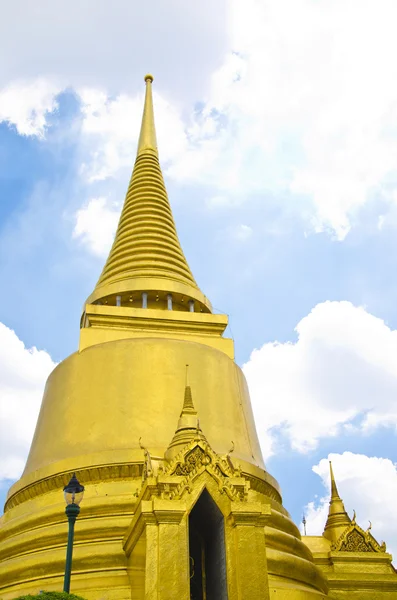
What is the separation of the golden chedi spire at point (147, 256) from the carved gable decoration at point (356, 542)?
7149mm

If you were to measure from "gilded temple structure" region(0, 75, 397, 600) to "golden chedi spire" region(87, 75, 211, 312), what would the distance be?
6 cm

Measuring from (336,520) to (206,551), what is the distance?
23.9 feet

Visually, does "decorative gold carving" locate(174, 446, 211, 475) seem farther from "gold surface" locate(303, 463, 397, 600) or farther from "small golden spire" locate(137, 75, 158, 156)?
"small golden spire" locate(137, 75, 158, 156)

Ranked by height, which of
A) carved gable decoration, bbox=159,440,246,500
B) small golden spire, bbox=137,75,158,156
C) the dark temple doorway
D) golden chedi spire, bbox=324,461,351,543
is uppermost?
small golden spire, bbox=137,75,158,156

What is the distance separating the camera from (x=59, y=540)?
12.0 metres

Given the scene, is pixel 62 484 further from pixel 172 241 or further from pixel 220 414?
pixel 172 241

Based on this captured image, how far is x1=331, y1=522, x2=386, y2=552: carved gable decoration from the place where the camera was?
15516 millimetres

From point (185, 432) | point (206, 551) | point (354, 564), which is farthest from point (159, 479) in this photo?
point (354, 564)

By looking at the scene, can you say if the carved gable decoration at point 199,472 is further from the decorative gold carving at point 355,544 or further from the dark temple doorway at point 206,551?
the decorative gold carving at point 355,544

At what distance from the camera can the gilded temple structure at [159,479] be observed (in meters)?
9.69

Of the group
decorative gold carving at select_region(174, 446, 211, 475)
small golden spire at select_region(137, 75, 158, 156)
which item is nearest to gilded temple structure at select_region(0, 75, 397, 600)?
decorative gold carving at select_region(174, 446, 211, 475)

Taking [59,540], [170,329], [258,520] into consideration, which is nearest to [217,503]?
[258,520]

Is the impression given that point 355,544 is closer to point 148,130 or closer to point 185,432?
point 185,432

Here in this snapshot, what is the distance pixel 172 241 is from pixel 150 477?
451 inches
